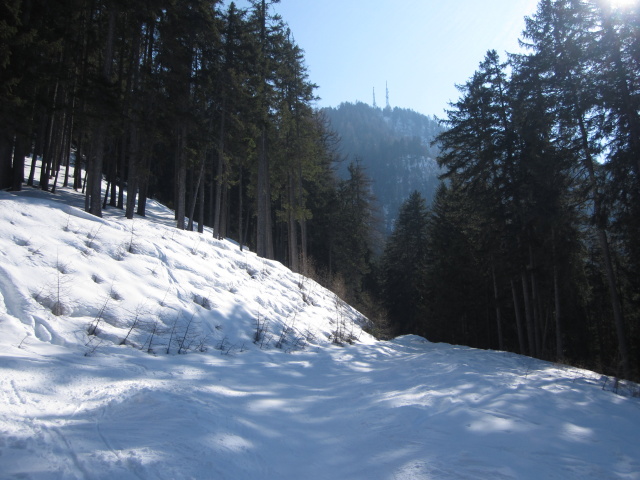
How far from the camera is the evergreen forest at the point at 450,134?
1152 cm

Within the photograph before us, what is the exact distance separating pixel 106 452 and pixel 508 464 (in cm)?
327

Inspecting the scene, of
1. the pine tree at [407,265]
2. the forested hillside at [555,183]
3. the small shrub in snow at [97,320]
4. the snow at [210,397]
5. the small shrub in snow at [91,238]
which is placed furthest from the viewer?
the pine tree at [407,265]

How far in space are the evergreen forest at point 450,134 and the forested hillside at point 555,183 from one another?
7 centimetres

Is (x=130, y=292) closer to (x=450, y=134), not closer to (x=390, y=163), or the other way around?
(x=450, y=134)

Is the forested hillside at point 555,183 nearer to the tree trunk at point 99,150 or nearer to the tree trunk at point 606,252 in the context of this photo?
the tree trunk at point 606,252

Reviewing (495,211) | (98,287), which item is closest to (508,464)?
(98,287)

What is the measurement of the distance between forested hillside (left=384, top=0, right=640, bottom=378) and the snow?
681cm

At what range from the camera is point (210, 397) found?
13.3 ft

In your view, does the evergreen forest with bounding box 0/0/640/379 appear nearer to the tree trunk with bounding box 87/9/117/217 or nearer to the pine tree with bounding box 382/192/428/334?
the tree trunk with bounding box 87/9/117/217

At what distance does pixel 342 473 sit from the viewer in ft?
9.84

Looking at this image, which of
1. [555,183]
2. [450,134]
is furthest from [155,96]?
[555,183]

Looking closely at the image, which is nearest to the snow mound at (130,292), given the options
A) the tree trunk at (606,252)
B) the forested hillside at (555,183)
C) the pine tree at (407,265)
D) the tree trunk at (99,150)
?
the tree trunk at (99,150)

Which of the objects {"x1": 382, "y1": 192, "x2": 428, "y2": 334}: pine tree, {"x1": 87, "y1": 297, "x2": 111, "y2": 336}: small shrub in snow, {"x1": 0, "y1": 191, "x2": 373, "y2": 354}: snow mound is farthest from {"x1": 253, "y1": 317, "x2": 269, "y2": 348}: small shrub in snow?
{"x1": 382, "y1": 192, "x2": 428, "y2": 334}: pine tree

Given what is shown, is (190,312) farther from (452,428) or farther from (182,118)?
(182,118)
